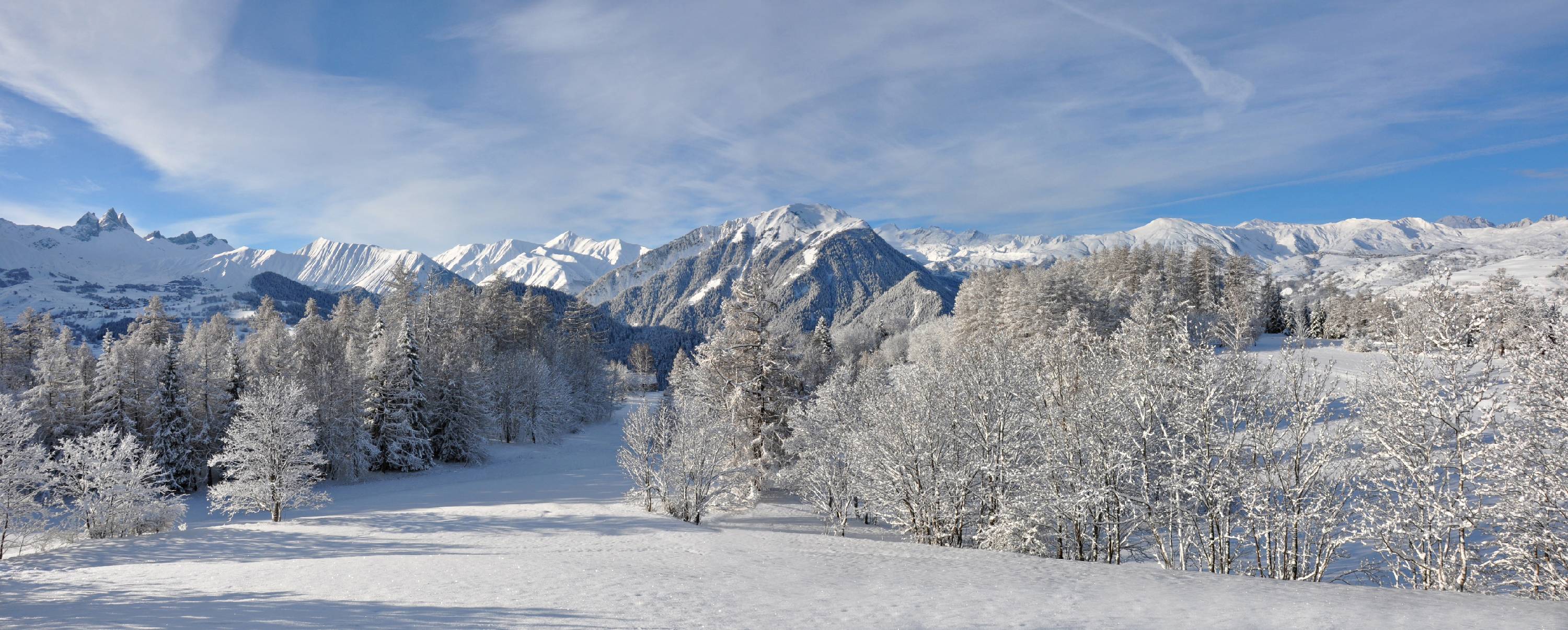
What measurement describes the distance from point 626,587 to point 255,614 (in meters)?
7.00

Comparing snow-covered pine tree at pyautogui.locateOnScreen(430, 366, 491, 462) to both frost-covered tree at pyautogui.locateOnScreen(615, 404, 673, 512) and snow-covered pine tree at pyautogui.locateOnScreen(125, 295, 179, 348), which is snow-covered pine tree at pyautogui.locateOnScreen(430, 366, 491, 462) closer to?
frost-covered tree at pyautogui.locateOnScreen(615, 404, 673, 512)

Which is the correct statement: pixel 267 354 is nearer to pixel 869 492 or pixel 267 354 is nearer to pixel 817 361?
pixel 817 361

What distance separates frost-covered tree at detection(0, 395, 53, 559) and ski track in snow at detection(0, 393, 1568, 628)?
193 cm

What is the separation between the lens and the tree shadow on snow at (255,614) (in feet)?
37.3

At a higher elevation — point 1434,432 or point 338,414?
point 1434,432

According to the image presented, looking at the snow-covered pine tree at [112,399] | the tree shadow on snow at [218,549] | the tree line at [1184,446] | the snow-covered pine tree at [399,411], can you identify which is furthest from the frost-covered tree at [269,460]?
the snow-covered pine tree at [112,399]

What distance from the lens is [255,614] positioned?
40.1 ft

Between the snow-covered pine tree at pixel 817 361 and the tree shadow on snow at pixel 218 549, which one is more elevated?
the snow-covered pine tree at pixel 817 361

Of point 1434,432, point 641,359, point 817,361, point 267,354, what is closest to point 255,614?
point 1434,432

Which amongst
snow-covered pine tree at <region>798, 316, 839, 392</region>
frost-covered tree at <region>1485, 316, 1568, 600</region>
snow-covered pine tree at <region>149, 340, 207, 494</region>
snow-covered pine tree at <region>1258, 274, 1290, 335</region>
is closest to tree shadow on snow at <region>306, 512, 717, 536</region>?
snow-covered pine tree at <region>798, 316, 839, 392</region>

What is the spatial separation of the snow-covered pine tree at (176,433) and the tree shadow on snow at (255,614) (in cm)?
2625

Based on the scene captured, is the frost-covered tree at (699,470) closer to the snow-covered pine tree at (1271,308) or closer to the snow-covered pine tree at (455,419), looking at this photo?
the snow-covered pine tree at (455,419)

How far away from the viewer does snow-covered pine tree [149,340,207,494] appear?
3447 centimetres

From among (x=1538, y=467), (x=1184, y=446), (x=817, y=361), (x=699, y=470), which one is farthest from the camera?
(x=817, y=361)
